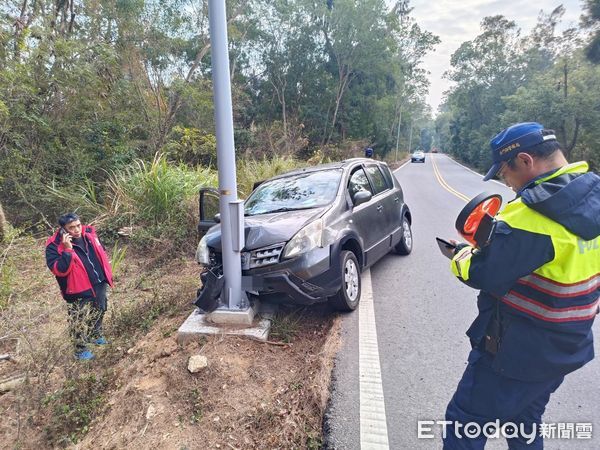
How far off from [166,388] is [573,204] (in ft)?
9.18

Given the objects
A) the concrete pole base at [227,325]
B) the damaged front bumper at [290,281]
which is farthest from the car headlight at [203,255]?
the concrete pole base at [227,325]

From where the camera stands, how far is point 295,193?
4629 mm

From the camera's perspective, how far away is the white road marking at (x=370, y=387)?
2268 millimetres

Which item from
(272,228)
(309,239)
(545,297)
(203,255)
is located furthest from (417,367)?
(203,255)

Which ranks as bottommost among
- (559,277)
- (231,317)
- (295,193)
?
(231,317)

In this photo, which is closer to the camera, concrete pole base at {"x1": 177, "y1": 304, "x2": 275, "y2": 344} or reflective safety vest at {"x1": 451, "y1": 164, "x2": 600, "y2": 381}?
reflective safety vest at {"x1": 451, "y1": 164, "x2": 600, "y2": 381}

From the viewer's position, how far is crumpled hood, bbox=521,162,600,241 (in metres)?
1.41

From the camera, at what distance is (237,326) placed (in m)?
3.42

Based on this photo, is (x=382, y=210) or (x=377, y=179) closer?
(x=382, y=210)

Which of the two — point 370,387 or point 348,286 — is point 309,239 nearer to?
point 348,286

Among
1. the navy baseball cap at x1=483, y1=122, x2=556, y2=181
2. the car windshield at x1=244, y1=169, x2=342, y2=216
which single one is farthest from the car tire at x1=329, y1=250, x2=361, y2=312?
the navy baseball cap at x1=483, y1=122, x2=556, y2=181

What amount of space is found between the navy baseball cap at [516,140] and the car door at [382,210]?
3.09 metres

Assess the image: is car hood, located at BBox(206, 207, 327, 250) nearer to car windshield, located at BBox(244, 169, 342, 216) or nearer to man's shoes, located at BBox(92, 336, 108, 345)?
car windshield, located at BBox(244, 169, 342, 216)

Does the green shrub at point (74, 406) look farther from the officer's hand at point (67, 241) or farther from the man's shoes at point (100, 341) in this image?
the officer's hand at point (67, 241)
